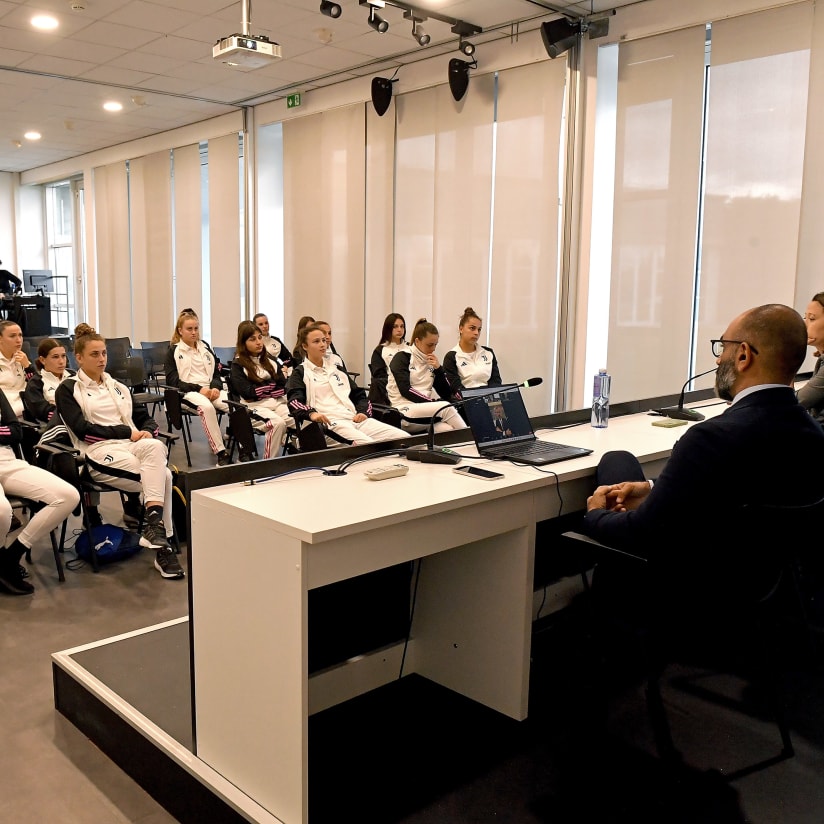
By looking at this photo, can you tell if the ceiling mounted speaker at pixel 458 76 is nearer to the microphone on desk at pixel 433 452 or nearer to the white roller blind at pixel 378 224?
the white roller blind at pixel 378 224

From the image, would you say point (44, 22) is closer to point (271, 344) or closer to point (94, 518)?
Result: point (271, 344)

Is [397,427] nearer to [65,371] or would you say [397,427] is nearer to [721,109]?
[65,371]

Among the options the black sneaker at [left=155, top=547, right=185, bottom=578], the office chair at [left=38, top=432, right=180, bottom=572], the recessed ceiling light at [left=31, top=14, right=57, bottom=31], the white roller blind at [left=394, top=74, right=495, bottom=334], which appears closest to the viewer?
the black sneaker at [left=155, top=547, right=185, bottom=578]

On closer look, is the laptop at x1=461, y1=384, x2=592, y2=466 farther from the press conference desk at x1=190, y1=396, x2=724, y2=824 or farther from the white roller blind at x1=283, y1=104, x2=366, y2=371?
the white roller blind at x1=283, y1=104, x2=366, y2=371

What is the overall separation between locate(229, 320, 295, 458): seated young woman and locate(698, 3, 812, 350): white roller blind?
3171 mm

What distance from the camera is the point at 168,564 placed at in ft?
13.4

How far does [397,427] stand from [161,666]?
10.6ft

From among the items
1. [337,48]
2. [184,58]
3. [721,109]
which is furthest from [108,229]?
[721,109]

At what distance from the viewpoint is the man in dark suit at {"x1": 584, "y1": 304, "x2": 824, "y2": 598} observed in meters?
2.11

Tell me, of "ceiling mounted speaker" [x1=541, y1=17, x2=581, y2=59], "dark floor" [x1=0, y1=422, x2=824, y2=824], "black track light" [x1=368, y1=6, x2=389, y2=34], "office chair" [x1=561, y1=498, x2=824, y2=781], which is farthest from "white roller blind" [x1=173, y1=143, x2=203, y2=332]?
"office chair" [x1=561, y1=498, x2=824, y2=781]

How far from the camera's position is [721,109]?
5750 mm

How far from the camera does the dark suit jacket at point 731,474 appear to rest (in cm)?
210

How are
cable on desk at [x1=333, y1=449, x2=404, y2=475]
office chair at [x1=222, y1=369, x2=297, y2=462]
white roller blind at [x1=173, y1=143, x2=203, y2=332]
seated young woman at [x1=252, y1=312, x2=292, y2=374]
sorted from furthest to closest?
white roller blind at [x1=173, y1=143, x2=203, y2=332] < seated young woman at [x1=252, y1=312, x2=292, y2=374] < office chair at [x1=222, y1=369, x2=297, y2=462] < cable on desk at [x1=333, y1=449, x2=404, y2=475]

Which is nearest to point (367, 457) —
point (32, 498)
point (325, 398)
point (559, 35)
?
point (32, 498)
